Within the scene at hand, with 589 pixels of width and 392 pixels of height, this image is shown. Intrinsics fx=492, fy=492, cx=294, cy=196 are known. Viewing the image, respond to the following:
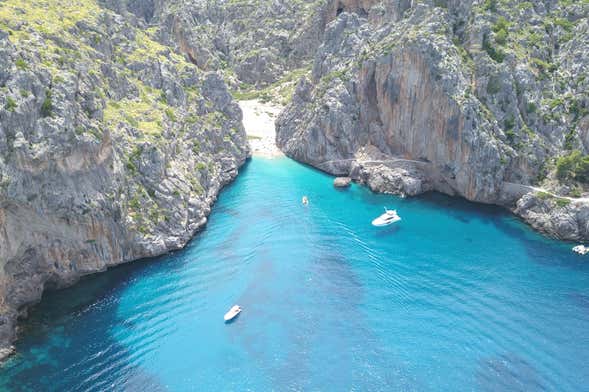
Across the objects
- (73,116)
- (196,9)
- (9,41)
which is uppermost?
(196,9)

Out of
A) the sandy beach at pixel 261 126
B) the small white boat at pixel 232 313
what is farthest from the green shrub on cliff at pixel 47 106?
the sandy beach at pixel 261 126

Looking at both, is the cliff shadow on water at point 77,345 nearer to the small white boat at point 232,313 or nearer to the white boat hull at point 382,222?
the small white boat at point 232,313

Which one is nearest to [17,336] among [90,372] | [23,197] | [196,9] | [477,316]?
[90,372]

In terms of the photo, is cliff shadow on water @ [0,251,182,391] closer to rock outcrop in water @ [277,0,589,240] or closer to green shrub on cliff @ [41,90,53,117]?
green shrub on cliff @ [41,90,53,117]

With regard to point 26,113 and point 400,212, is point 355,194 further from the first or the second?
point 26,113

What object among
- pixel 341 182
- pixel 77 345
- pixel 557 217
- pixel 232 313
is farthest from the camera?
pixel 341 182

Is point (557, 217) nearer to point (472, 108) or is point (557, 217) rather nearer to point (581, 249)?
point (581, 249)

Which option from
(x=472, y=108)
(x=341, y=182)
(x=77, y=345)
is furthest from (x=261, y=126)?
(x=77, y=345)
